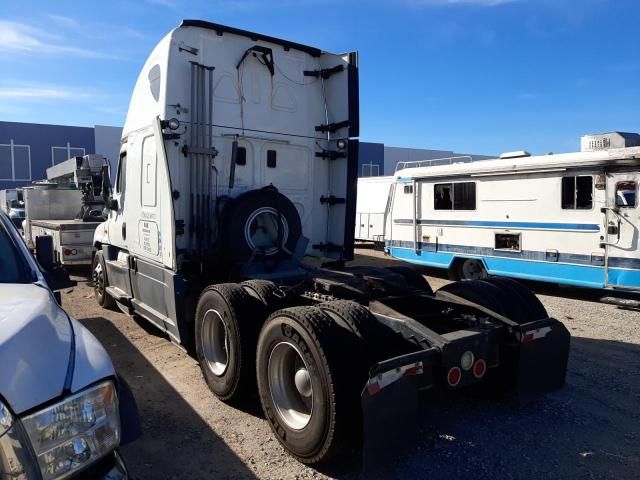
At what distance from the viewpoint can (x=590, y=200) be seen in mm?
9516

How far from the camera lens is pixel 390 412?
3.25m

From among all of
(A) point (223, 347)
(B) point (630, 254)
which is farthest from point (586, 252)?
(A) point (223, 347)

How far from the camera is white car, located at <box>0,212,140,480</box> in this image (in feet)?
5.68

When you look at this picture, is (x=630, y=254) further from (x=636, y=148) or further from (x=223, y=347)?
(x=223, y=347)

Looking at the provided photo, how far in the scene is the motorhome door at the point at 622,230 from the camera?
8875 millimetres

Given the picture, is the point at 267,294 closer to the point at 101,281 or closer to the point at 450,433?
the point at 450,433

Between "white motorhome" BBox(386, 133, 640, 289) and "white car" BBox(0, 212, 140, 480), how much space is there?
364 inches

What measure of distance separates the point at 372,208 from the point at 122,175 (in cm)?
1196

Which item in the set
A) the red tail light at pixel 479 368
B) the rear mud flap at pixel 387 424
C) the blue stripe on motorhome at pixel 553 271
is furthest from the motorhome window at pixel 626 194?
the rear mud flap at pixel 387 424

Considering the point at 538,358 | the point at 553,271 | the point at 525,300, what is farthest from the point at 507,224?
the point at 538,358

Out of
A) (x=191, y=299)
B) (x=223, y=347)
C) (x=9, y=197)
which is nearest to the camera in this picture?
(x=223, y=347)

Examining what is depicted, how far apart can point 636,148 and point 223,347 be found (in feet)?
26.1

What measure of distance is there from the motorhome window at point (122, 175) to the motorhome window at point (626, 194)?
838 cm

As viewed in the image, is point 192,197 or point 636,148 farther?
point 636,148
